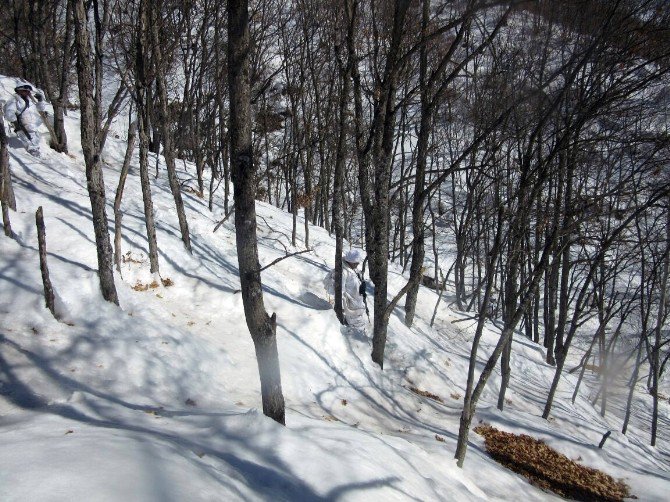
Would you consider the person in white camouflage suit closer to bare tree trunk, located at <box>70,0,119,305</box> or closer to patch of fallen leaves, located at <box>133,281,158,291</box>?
patch of fallen leaves, located at <box>133,281,158,291</box>

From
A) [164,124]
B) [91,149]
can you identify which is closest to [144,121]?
[164,124]

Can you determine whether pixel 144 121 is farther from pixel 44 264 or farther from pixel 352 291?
pixel 352 291

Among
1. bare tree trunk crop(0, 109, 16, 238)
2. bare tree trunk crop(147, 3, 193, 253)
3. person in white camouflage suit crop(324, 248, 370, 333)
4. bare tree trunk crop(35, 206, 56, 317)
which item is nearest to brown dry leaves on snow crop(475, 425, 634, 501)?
person in white camouflage suit crop(324, 248, 370, 333)

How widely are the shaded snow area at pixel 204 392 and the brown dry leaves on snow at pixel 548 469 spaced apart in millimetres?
315

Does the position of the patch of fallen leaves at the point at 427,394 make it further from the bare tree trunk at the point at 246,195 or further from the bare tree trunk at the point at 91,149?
the bare tree trunk at the point at 91,149

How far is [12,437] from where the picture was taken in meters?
3.11

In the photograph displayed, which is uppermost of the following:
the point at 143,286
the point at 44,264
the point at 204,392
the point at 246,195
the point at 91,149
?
the point at 91,149

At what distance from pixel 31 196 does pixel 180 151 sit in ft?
45.6

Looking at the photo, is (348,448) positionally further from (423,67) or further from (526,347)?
(526,347)

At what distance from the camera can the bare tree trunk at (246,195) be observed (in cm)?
394

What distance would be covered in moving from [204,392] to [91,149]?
129 inches

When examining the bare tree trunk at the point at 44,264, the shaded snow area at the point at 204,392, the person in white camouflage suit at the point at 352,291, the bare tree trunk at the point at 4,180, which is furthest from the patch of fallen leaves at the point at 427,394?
the bare tree trunk at the point at 4,180

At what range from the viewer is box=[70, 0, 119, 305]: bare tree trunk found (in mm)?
5477

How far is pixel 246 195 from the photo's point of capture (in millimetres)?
4066
